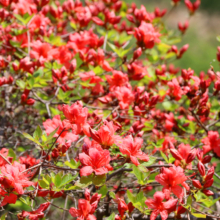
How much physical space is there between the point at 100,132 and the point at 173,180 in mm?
302

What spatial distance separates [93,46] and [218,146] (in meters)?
0.95

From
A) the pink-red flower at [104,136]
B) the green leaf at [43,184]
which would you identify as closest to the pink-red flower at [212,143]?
the pink-red flower at [104,136]

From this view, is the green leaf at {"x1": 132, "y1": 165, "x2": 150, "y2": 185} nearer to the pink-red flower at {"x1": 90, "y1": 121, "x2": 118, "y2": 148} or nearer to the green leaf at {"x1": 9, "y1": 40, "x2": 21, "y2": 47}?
the pink-red flower at {"x1": 90, "y1": 121, "x2": 118, "y2": 148}

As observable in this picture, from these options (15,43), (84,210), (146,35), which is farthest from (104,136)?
(15,43)

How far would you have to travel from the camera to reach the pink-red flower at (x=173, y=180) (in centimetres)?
94

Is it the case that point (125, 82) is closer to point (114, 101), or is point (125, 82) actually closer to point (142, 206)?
point (114, 101)

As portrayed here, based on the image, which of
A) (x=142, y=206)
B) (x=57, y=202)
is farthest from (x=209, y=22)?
(x=142, y=206)

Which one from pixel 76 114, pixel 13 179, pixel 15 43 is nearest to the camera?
pixel 13 179

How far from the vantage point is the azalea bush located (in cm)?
96

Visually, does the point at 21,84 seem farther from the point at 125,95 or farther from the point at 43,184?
the point at 43,184

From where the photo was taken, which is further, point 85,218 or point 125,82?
point 125,82

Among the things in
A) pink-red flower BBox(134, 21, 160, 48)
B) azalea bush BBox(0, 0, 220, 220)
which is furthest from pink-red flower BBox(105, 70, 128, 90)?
pink-red flower BBox(134, 21, 160, 48)

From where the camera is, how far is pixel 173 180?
0.95m

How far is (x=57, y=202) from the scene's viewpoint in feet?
7.79
